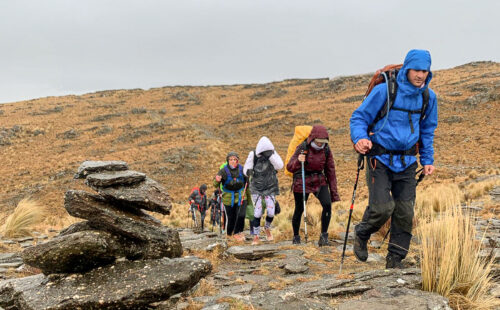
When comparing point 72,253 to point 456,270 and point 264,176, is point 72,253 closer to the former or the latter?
point 456,270

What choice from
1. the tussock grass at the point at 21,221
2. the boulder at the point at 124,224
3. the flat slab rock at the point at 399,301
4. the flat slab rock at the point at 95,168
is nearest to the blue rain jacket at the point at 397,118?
the flat slab rock at the point at 399,301

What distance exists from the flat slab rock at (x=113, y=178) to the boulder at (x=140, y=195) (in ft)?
0.17

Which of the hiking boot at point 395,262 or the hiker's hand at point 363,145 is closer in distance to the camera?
the hiker's hand at point 363,145

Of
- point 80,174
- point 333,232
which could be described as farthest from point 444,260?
point 333,232

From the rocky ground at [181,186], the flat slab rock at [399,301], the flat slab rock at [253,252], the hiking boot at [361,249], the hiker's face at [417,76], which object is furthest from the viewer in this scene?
the flat slab rock at [253,252]

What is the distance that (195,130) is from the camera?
43.8 meters

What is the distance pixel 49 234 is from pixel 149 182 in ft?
24.0

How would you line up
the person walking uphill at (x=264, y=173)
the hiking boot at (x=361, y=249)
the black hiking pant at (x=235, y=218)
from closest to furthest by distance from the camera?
1. the hiking boot at (x=361, y=249)
2. the person walking uphill at (x=264, y=173)
3. the black hiking pant at (x=235, y=218)

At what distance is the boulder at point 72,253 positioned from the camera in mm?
3584

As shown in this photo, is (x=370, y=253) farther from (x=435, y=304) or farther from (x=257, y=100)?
(x=257, y=100)

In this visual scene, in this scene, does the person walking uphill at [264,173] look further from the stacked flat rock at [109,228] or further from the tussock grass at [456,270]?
the tussock grass at [456,270]

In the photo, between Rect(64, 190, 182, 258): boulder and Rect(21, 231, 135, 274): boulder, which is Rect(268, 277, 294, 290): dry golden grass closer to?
Rect(64, 190, 182, 258): boulder

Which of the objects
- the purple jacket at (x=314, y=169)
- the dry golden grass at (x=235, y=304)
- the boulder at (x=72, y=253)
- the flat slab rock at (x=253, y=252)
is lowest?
the flat slab rock at (x=253, y=252)

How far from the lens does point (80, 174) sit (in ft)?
15.0
